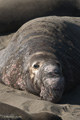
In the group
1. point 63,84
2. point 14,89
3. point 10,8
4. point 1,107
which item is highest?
point 1,107

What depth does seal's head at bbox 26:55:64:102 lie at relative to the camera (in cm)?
558

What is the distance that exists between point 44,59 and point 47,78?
→ 35cm

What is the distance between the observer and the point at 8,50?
22.6ft

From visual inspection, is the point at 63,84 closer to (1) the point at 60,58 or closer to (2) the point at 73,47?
Answer: (1) the point at 60,58

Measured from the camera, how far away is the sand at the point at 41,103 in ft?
17.0

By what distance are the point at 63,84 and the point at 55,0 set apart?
4910mm

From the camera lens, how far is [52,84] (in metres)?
5.55

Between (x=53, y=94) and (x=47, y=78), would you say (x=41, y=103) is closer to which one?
(x=53, y=94)

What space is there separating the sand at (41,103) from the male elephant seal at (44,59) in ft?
0.37

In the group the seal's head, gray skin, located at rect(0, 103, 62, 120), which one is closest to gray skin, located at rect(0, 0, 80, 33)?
the seal's head

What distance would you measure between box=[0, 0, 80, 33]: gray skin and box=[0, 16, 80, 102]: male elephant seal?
263 cm

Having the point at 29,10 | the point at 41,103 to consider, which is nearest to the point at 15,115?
the point at 41,103

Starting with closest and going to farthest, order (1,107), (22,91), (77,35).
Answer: (1,107)
(22,91)
(77,35)

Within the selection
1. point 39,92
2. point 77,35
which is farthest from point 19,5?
point 39,92
